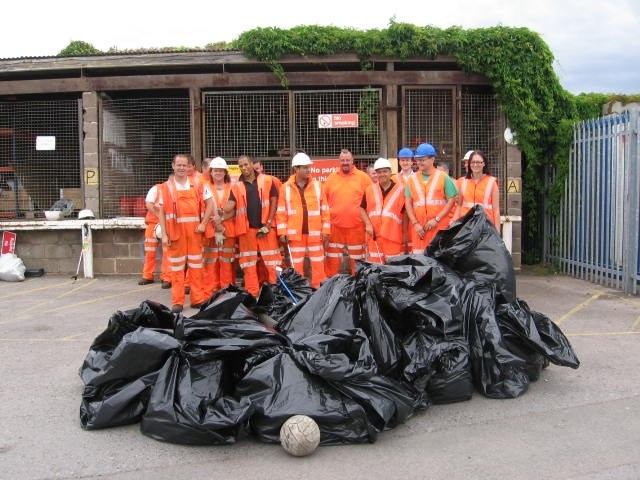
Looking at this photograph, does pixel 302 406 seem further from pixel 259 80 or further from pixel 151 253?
pixel 259 80

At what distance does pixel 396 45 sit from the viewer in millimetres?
9258

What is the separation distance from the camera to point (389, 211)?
22.2ft

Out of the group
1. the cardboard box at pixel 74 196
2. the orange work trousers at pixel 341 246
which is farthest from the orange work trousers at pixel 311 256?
the cardboard box at pixel 74 196

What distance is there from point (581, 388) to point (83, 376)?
3.44m

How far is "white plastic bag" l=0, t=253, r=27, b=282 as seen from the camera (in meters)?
9.30

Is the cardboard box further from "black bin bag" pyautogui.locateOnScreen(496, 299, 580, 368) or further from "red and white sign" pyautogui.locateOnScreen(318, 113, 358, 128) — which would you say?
"black bin bag" pyautogui.locateOnScreen(496, 299, 580, 368)

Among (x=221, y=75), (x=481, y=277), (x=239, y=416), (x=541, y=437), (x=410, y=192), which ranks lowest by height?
(x=541, y=437)

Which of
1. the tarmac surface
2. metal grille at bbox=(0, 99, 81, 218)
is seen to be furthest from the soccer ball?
metal grille at bbox=(0, 99, 81, 218)

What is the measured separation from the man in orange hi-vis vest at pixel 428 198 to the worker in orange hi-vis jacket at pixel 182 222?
2.35 metres

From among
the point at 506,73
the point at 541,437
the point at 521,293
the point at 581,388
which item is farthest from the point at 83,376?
the point at 506,73

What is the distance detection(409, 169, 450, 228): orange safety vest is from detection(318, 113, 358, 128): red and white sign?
10.4 ft

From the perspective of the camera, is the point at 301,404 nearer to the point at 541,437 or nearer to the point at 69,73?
Answer: the point at 541,437

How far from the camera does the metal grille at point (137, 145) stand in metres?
9.91

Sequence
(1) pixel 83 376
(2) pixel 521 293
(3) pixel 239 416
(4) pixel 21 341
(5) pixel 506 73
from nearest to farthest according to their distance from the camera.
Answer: (3) pixel 239 416 → (1) pixel 83 376 → (4) pixel 21 341 → (2) pixel 521 293 → (5) pixel 506 73
